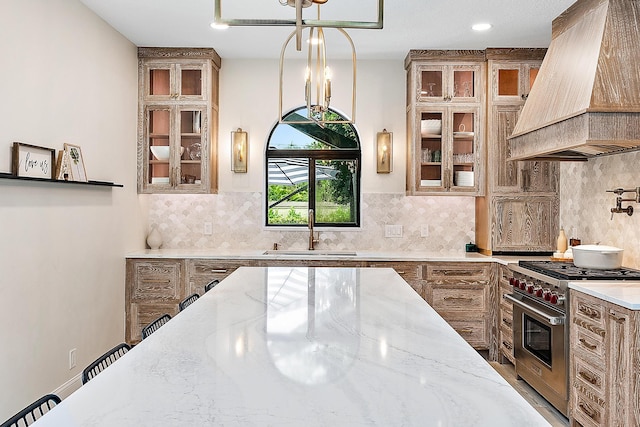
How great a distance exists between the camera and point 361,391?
116 centimetres

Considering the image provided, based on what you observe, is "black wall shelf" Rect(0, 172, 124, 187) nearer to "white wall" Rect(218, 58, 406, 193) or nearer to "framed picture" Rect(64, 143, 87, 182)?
"framed picture" Rect(64, 143, 87, 182)

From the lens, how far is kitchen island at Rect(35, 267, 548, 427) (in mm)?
1037

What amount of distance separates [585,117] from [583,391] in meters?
1.57

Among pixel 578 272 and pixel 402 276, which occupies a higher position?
pixel 578 272

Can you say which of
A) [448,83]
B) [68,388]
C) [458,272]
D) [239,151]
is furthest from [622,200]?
[68,388]

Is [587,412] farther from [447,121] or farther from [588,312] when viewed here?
[447,121]

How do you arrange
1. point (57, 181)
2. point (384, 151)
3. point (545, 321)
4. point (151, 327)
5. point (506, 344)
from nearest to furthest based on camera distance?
1. point (151, 327)
2. point (57, 181)
3. point (545, 321)
4. point (506, 344)
5. point (384, 151)

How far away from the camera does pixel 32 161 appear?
3037mm

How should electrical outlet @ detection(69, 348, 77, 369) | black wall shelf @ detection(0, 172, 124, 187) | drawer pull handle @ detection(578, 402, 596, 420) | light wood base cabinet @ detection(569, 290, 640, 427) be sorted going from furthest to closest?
electrical outlet @ detection(69, 348, 77, 369)
drawer pull handle @ detection(578, 402, 596, 420)
black wall shelf @ detection(0, 172, 124, 187)
light wood base cabinet @ detection(569, 290, 640, 427)

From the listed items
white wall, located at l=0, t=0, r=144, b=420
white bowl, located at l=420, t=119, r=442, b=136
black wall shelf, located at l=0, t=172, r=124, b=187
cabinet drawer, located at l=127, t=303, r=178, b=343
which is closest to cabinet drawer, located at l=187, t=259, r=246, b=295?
cabinet drawer, located at l=127, t=303, r=178, b=343

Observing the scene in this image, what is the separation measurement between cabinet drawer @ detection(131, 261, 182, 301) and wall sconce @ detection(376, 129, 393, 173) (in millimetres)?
2138

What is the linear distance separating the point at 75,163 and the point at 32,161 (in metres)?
0.51

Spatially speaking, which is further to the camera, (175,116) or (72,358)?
(175,116)

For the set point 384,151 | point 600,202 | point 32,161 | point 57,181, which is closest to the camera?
point 32,161
